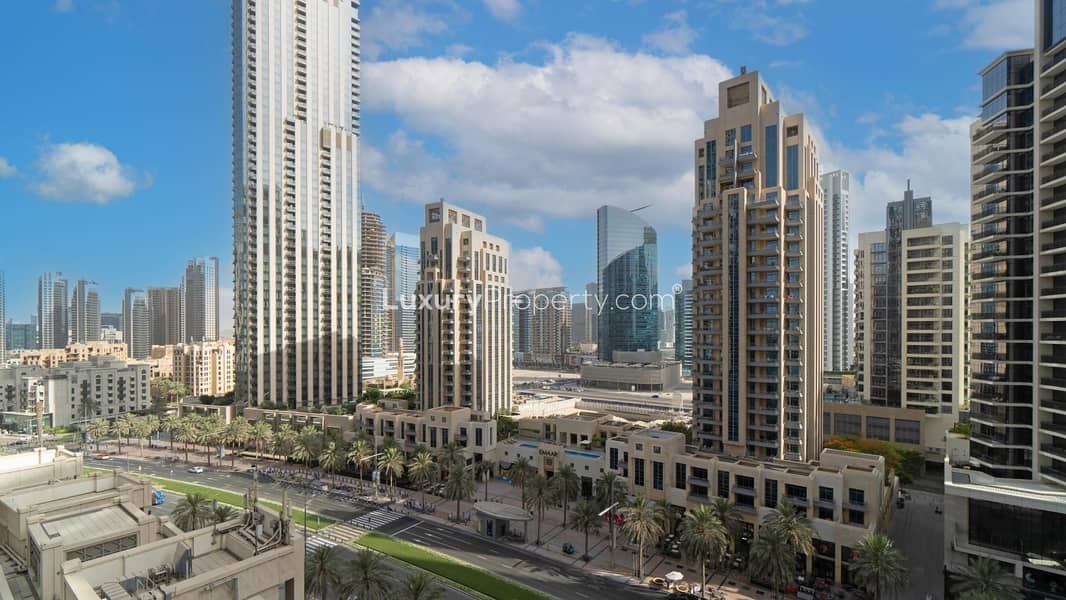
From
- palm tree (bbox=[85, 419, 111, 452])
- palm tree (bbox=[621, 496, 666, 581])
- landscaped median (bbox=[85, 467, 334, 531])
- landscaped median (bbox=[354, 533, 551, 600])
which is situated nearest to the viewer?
landscaped median (bbox=[354, 533, 551, 600])

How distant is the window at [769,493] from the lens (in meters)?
53.7

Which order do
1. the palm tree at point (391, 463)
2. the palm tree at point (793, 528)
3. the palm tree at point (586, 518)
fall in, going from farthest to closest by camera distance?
the palm tree at point (391, 463), the palm tree at point (586, 518), the palm tree at point (793, 528)

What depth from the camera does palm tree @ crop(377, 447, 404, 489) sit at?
72375 millimetres

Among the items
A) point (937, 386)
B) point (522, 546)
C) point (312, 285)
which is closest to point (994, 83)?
point (937, 386)

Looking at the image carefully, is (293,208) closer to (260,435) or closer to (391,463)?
(260,435)

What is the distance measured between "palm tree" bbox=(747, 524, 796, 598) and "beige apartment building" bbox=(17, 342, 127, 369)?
185 meters

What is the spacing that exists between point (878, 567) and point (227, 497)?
255 ft

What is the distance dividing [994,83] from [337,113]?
12456 cm

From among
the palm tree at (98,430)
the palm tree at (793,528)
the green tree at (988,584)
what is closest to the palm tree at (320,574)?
the palm tree at (793,528)

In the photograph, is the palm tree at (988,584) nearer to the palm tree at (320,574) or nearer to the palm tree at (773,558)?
the palm tree at (773,558)

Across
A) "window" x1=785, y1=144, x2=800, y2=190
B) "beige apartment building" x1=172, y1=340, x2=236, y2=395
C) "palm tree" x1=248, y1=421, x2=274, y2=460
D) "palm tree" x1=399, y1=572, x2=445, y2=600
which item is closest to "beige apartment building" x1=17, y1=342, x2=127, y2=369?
"beige apartment building" x1=172, y1=340, x2=236, y2=395

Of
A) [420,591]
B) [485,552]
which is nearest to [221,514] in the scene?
[420,591]

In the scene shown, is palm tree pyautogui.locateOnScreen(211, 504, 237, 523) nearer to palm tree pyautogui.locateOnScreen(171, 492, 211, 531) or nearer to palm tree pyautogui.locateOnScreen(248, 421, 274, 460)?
palm tree pyautogui.locateOnScreen(171, 492, 211, 531)

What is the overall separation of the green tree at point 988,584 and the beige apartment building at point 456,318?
246ft
